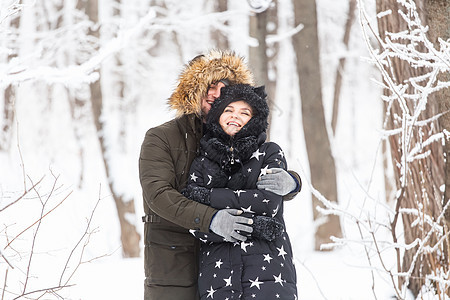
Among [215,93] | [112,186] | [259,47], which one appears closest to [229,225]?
[215,93]

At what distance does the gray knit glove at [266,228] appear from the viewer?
105 inches

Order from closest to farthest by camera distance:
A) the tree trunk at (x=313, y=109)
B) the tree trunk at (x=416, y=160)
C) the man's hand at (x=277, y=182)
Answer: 1. the man's hand at (x=277, y=182)
2. the tree trunk at (x=416, y=160)
3. the tree trunk at (x=313, y=109)

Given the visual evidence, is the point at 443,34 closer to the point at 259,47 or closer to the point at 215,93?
the point at 215,93

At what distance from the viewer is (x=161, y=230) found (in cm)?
297

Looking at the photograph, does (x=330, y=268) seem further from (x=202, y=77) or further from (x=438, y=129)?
(x=202, y=77)

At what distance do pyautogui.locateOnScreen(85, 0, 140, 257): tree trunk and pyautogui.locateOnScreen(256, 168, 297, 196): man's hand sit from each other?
6.39 metres

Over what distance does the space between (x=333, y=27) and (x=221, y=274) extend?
1429cm

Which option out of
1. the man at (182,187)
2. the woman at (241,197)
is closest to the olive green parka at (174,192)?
the man at (182,187)

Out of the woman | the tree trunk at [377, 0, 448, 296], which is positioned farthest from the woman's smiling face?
the tree trunk at [377, 0, 448, 296]

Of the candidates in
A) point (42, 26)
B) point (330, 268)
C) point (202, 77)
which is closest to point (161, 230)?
point (202, 77)

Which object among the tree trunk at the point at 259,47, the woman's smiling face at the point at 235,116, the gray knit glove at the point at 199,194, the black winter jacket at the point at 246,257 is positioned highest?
the tree trunk at the point at 259,47

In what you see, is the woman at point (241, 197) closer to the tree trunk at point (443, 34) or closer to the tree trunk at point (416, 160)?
the tree trunk at point (443, 34)

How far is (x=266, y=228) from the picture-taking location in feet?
8.73

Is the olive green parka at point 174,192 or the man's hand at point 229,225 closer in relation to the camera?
the man's hand at point 229,225
